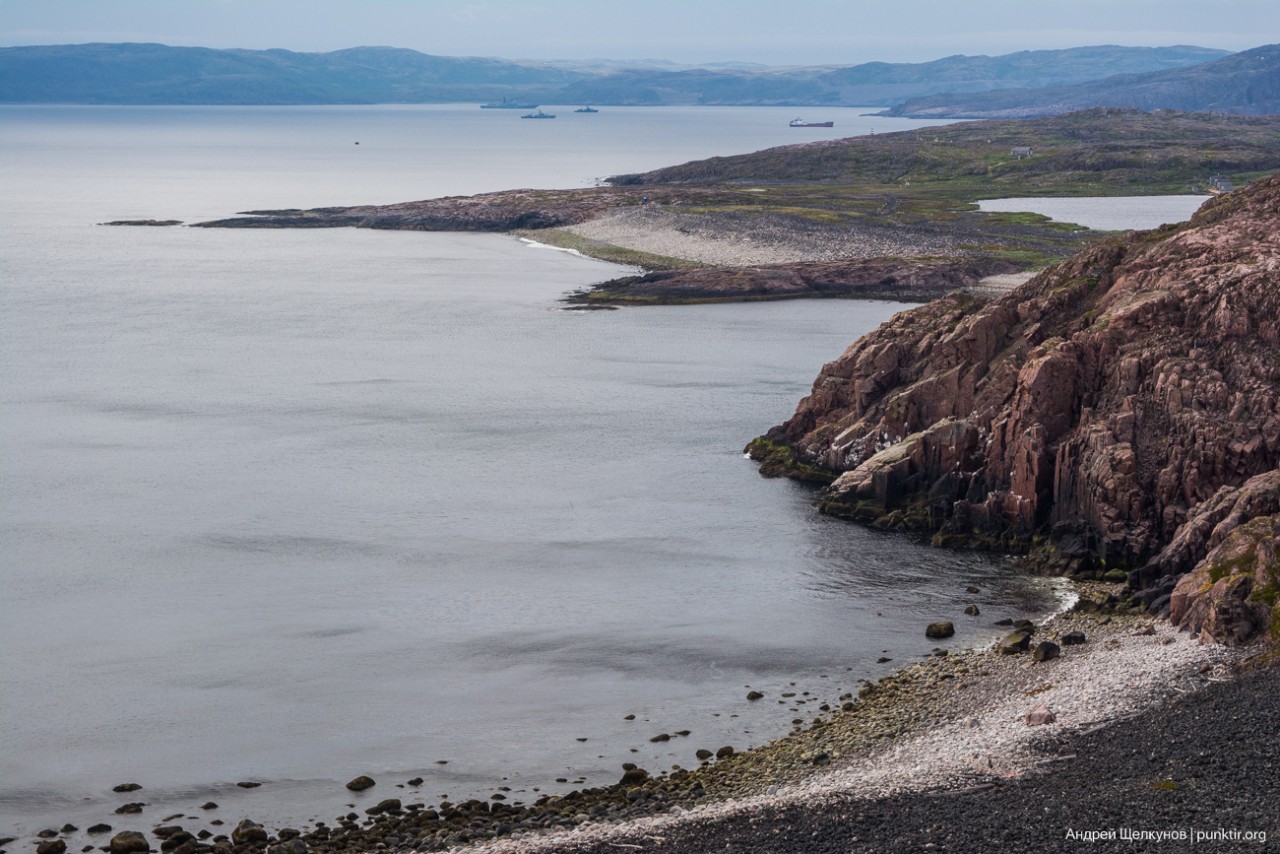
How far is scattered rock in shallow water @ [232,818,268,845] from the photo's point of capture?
25703 mm

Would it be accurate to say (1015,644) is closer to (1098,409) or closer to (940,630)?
(940,630)

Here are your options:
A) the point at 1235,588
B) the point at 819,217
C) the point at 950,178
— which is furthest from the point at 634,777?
the point at 950,178

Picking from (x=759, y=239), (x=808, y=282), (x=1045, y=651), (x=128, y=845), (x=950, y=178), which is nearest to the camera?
(x=128, y=845)

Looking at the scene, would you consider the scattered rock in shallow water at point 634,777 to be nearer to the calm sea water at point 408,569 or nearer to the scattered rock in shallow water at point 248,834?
the calm sea water at point 408,569

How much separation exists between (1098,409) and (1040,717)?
1551 cm

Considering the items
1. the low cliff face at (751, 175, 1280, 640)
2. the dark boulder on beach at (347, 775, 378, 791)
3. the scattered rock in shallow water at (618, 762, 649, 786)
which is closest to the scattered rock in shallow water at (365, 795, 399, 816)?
the dark boulder on beach at (347, 775, 378, 791)

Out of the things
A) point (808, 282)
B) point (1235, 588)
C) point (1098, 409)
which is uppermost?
point (808, 282)

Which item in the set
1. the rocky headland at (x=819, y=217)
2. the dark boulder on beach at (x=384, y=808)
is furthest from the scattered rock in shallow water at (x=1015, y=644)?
the rocky headland at (x=819, y=217)

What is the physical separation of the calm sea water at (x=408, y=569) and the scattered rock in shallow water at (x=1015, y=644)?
1.21 meters

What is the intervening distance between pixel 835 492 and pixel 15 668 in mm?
25289

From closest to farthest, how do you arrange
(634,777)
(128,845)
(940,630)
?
(128,845), (634,777), (940,630)

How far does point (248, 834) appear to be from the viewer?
2577 centimetres

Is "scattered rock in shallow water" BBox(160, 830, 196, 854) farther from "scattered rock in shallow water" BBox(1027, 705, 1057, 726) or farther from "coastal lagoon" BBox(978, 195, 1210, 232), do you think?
"coastal lagoon" BBox(978, 195, 1210, 232)

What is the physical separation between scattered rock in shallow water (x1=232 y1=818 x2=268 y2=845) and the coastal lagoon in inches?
4212
